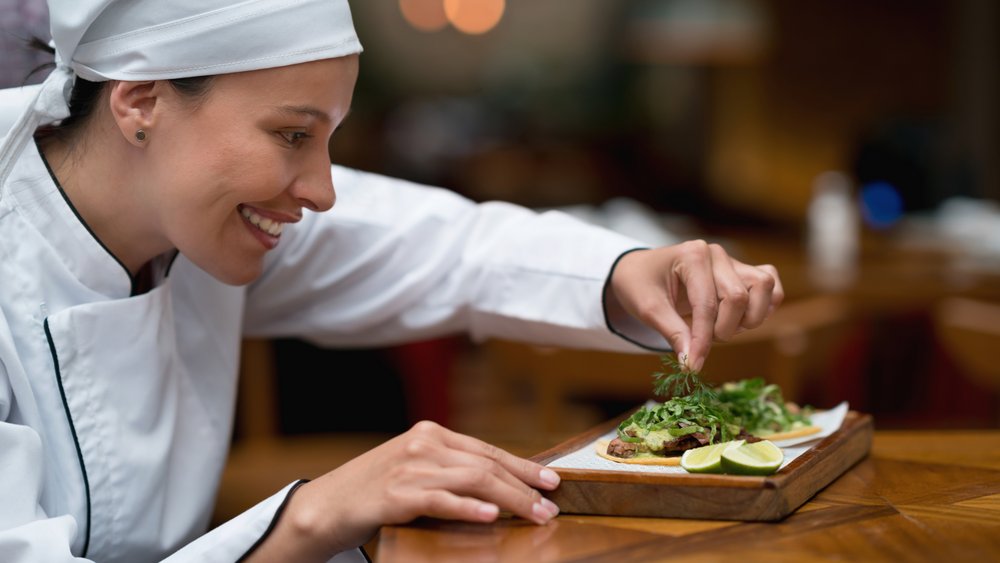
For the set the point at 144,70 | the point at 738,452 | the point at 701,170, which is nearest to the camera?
the point at 738,452

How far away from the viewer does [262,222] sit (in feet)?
5.67

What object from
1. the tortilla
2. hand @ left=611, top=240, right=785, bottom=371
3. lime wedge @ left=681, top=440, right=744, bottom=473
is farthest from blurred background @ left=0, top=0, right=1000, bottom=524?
lime wedge @ left=681, top=440, right=744, bottom=473

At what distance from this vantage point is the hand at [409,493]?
1.31 meters

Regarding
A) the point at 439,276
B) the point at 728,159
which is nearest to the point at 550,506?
the point at 439,276

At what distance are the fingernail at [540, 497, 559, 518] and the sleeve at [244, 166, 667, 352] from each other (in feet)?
2.43

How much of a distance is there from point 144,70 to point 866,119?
29.2ft

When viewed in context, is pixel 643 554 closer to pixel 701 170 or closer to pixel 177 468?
pixel 177 468

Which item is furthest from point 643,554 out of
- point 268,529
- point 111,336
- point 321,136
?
point 111,336

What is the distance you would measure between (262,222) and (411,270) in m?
0.56

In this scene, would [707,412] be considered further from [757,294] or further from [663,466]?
[757,294]

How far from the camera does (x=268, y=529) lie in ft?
4.68

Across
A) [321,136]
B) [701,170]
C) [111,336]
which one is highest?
[321,136]

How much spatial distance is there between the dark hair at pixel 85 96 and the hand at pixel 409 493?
594 mm

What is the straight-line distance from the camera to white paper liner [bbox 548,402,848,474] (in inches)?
56.8
